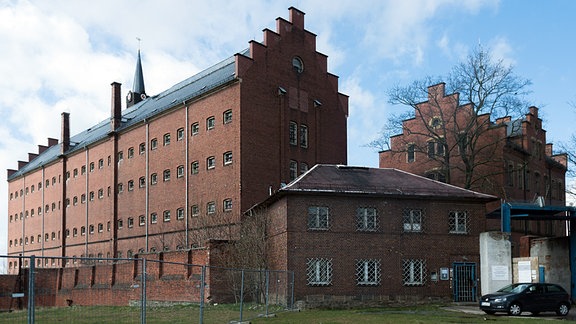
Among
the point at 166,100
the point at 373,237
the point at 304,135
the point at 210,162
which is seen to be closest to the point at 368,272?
the point at 373,237

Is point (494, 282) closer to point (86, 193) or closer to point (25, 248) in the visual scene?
point (86, 193)

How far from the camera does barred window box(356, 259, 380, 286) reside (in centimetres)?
3369

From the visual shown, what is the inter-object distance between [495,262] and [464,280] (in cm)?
229

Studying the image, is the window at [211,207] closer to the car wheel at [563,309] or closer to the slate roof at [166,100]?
the slate roof at [166,100]

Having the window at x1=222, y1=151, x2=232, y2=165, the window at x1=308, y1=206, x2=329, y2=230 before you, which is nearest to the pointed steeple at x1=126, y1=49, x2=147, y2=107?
the window at x1=222, y1=151, x2=232, y2=165

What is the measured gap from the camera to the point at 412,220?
115 ft

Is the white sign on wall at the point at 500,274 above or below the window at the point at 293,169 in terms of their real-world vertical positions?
below

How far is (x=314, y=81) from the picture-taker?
168ft

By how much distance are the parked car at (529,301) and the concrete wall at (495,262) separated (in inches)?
200

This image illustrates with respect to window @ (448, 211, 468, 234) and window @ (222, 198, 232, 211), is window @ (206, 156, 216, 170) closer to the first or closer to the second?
window @ (222, 198, 232, 211)

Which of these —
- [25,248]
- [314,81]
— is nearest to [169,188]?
[314,81]

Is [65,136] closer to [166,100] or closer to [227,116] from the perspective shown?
[166,100]

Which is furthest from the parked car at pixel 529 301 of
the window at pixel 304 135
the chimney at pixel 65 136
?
the chimney at pixel 65 136

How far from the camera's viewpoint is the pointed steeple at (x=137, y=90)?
81875 millimetres
